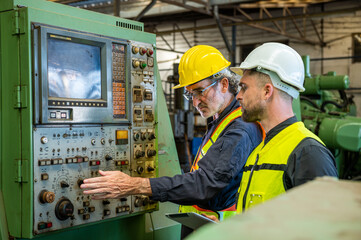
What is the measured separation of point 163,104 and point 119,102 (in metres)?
0.57

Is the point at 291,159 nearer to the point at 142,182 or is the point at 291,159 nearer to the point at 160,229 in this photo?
the point at 142,182

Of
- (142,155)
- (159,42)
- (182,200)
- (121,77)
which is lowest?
(182,200)

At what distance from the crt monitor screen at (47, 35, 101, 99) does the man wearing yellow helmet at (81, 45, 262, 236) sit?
445 millimetres

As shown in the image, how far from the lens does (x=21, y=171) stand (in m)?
1.84

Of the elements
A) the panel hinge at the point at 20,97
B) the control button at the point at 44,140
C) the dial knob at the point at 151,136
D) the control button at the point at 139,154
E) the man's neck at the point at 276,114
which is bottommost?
the control button at the point at 139,154

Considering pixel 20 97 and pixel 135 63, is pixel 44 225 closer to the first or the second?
pixel 20 97

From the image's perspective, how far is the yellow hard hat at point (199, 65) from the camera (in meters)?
2.38

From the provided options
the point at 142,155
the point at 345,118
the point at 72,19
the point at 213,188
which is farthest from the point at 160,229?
the point at 345,118

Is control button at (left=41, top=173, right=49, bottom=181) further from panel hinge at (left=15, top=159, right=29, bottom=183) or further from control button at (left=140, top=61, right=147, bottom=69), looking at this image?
control button at (left=140, top=61, right=147, bottom=69)

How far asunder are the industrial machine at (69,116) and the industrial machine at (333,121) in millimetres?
3889

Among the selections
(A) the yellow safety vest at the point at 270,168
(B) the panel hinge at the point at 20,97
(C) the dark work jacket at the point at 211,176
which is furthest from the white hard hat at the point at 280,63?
(B) the panel hinge at the point at 20,97

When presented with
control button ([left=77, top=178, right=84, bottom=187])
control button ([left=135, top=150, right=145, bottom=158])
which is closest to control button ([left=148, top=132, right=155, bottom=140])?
control button ([left=135, top=150, right=145, bottom=158])

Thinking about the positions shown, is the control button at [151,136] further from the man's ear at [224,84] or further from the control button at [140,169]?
the man's ear at [224,84]

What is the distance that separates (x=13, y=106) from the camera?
73.4 inches
